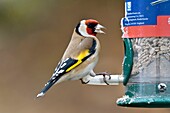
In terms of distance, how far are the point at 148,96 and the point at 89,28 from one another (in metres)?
1.16

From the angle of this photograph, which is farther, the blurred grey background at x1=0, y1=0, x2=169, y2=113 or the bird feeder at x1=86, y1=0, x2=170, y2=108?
the blurred grey background at x1=0, y1=0, x2=169, y2=113

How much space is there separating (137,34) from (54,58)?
7.15 metres

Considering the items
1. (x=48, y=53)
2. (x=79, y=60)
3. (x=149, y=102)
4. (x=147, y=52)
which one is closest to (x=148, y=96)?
(x=149, y=102)

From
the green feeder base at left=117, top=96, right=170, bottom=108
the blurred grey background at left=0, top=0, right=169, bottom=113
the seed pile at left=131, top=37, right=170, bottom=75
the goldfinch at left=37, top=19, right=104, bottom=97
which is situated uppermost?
the seed pile at left=131, top=37, right=170, bottom=75

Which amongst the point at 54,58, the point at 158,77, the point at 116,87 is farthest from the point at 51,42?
the point at 158,77

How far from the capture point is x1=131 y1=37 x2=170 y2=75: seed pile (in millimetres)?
7242

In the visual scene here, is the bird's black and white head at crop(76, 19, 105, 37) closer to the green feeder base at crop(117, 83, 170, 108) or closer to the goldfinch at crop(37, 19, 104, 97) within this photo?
the goldfinch at crop(37, 19, 104, 97)

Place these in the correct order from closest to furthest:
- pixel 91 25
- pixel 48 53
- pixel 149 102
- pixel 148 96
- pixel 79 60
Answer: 1. pixel 149 102
2. pixel 148 96
3. pixel 79 60
4. pixel 91 25
5. pixel 48 53

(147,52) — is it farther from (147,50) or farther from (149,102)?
(149,102)

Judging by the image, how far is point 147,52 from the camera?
7.33 meters

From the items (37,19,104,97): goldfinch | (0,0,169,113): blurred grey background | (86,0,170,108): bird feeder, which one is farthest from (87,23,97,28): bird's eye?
(0,0,169,113): blurred grey background

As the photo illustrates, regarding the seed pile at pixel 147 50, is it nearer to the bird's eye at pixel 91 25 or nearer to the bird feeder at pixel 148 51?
the bird feeder at pixel 148 51

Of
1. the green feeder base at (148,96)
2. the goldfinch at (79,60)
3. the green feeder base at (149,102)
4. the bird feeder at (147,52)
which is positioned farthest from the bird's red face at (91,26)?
the green feeder base at (149,102)

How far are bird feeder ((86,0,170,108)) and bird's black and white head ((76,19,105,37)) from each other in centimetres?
72
